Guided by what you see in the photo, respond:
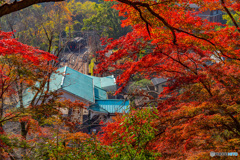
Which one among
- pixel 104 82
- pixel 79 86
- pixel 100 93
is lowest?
pixel 100 93

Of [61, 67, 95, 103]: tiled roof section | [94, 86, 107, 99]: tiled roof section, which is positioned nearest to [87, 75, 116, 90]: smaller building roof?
[94, 86, 107, 99]: tiled roof section

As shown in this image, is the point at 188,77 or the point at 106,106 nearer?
the point at 188,77

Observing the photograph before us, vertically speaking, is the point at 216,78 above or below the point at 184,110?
above

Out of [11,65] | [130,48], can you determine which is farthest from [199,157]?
[11,65]

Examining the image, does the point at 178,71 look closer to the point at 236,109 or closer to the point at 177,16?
the point at 177,16

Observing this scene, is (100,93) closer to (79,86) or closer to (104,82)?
(104,82)

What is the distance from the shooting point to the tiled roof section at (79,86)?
15762 mm

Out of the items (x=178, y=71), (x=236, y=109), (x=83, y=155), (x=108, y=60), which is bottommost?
(x=83, y=155)

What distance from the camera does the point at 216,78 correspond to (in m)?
5.70

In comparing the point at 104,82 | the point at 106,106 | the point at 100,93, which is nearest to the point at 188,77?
the point at 106,106

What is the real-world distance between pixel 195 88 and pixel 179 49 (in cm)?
134

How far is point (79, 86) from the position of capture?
56.5 ft

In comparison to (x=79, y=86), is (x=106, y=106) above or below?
below

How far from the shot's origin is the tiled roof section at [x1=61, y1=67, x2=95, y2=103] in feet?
51.7
